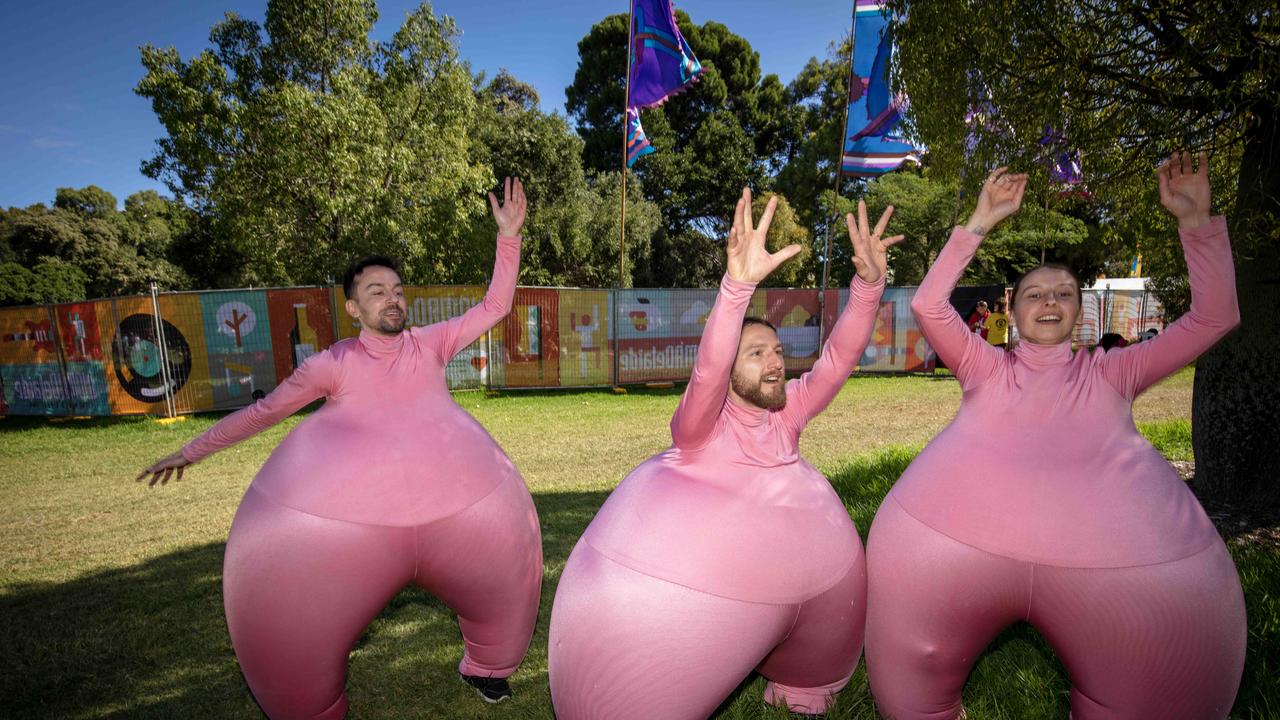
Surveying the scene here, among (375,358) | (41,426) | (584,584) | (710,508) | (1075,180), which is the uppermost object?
(1075,180)

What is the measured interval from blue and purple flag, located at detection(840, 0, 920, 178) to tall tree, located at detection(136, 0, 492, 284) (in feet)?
29.2

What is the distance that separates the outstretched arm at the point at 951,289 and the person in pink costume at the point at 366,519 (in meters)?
2.03

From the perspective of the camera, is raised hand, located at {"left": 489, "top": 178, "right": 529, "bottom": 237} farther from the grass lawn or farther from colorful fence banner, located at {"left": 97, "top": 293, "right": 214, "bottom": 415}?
colorful fence banner, located at {"left": 97, "top": 293, "right": 214, "bottom": 415}

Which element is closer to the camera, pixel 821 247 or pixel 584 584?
pixel 584 584

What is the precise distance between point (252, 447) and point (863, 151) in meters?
12.3

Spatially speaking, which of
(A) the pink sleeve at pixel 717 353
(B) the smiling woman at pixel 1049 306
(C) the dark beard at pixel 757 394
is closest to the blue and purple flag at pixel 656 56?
(B) the smiling woman at pixel 1049 306

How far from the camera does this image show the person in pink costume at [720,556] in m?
2.07

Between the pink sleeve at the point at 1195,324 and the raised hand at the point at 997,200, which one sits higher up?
the raised hand at the point at 997,200

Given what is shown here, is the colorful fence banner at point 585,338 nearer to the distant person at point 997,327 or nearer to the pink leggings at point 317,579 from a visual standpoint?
the distant person at point 997,327

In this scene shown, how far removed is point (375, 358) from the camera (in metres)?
3.07

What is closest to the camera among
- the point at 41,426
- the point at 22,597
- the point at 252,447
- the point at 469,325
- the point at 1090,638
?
the point at 1090,638

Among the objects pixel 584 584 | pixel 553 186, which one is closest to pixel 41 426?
pixel 584 584

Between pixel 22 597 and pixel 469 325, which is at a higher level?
pixel 469 325

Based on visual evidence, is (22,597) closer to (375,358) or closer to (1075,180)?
(375,358)
